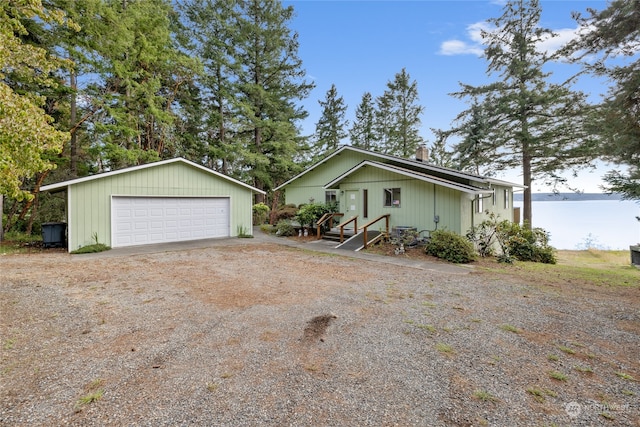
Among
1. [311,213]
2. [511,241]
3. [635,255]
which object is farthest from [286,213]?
[635,255]

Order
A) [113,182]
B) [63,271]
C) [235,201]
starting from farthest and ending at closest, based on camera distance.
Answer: [235,201]
[113,182]
[63,271]

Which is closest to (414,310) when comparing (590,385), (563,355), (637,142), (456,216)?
(563,355)

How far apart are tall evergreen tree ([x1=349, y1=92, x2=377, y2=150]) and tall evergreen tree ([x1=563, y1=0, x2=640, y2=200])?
22660 millimetres

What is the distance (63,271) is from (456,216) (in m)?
12.1

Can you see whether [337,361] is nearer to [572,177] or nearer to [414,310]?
[414,310]

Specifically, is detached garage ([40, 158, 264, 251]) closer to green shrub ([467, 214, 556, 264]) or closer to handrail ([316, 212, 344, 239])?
handrail ([316, 212, 344, 239])

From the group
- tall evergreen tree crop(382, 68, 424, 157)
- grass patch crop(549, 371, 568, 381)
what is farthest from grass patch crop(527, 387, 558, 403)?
tall evergreen tree crop(382, 68, 424, 157)

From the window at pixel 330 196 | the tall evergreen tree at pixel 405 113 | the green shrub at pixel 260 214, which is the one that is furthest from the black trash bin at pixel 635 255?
the green shrub at pixel 260 214

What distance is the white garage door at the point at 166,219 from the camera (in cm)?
1139

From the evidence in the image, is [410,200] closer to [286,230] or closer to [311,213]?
[311,213]

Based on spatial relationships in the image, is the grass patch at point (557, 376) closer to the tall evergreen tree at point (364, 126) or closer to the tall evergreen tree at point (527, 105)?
the tall evergreen tree at point (527, 105)

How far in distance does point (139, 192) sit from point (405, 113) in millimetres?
25041

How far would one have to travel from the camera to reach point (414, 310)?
188 inches

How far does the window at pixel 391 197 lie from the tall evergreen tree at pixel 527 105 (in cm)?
1067
